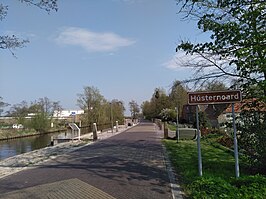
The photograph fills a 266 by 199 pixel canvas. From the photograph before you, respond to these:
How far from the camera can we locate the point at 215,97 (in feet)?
26.9

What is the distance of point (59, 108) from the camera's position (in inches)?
2724

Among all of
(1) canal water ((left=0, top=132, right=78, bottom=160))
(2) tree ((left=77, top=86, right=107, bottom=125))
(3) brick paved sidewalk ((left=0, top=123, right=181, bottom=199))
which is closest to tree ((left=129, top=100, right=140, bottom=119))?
(2) tree ((left=77, top=86, right=107, bottom=125))

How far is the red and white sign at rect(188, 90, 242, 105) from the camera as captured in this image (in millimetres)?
8141

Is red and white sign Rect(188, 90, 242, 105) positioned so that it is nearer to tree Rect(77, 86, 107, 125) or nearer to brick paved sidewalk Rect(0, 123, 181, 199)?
brick paved sidewalk Rect(0, 123, 181, 199)

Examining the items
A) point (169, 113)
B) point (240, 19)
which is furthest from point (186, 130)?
point (169, 113)

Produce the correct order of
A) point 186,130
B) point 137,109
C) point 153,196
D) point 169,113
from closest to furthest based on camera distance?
point 153,196
point 186,130
point 169,113
point 137,109

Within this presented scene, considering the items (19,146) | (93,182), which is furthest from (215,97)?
(19,146)

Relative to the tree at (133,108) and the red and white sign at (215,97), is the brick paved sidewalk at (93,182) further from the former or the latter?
the tree at (133,108)

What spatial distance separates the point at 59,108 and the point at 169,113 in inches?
960

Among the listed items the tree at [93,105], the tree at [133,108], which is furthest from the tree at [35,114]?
the tree at [133,108]

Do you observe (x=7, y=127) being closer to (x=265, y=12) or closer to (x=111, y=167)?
(x=111, y=167)

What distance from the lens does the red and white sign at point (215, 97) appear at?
814 cm

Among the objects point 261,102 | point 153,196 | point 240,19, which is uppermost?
point 240,19

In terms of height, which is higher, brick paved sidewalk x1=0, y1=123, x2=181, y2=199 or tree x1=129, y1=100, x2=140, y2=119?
tree x1=129, y1=100, x2=140, y2=119
